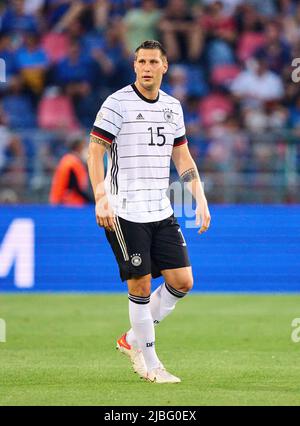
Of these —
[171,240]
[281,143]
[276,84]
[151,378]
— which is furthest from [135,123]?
[276,84]

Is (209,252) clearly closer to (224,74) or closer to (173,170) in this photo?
(173,170)

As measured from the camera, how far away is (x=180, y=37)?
63.6ft

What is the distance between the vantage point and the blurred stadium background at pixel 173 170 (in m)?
11.3

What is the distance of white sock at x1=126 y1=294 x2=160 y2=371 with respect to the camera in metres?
8.27

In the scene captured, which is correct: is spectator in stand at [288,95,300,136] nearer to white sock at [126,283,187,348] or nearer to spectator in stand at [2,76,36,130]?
spectator in stand at [2,76,36,130]

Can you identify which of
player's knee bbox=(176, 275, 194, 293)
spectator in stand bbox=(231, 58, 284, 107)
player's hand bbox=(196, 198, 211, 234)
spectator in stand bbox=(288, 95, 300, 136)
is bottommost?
player's knee bbox=(176, 275, 194, 293)

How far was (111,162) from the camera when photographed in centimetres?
834

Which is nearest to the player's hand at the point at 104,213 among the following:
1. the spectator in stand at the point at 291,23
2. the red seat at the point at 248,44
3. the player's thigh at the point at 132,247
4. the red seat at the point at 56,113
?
the player's thigh at the point at 132,247

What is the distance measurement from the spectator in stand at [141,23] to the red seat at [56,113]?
1.62 metres

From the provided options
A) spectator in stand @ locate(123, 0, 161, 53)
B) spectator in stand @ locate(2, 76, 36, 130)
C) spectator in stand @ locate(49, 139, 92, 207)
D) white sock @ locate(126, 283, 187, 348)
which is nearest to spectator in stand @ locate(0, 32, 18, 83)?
spectator in stand @ locate(2, 76, 36, 130)

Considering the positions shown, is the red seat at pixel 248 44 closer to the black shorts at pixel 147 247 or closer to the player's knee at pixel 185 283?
the black shorts at pixel 147 247

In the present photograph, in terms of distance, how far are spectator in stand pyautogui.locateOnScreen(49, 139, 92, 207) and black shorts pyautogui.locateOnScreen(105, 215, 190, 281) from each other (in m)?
8.13

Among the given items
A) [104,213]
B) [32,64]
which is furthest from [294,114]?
[104,213]
